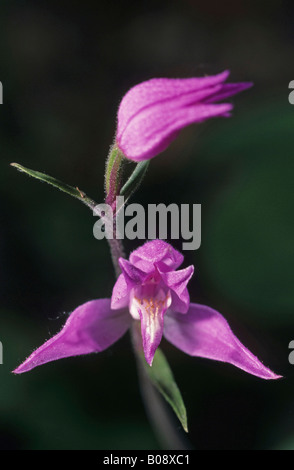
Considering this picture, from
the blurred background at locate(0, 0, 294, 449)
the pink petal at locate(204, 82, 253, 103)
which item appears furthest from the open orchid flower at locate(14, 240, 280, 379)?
the blurred background at locate(0, 0, 294, 449)

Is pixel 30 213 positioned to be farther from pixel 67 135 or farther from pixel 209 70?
pixel 209 70

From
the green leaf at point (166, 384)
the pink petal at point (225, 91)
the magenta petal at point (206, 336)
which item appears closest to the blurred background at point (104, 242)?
the magenta petal at point (206, 336)

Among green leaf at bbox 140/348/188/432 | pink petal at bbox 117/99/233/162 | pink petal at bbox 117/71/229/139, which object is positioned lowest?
green leaf at bbox 140/348/188/432

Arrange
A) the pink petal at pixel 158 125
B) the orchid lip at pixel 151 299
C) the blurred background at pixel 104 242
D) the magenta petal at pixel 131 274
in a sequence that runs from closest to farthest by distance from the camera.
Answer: the pink petal at pixel 158 125 → the magenta petal at pixel 131 274 → the orchid lip at pixel 151 299 → the blurred background at pixel 104 242

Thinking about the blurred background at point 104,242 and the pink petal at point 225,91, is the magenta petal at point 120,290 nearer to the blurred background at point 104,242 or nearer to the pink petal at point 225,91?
the pink petal at point 225,91

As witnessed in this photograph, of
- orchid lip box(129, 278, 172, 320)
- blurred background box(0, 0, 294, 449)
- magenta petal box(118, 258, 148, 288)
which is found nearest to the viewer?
magenta petal box(118, 258, 148, 288)

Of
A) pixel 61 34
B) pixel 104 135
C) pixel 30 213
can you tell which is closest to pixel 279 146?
pixel 104 135

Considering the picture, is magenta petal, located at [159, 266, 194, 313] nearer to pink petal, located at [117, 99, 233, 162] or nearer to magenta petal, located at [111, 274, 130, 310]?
magenta petal, located at [111, 274, 130, 310]

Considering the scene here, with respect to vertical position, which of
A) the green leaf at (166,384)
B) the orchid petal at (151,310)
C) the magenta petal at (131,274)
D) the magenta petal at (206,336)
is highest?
the magenta petal at (131,274)
